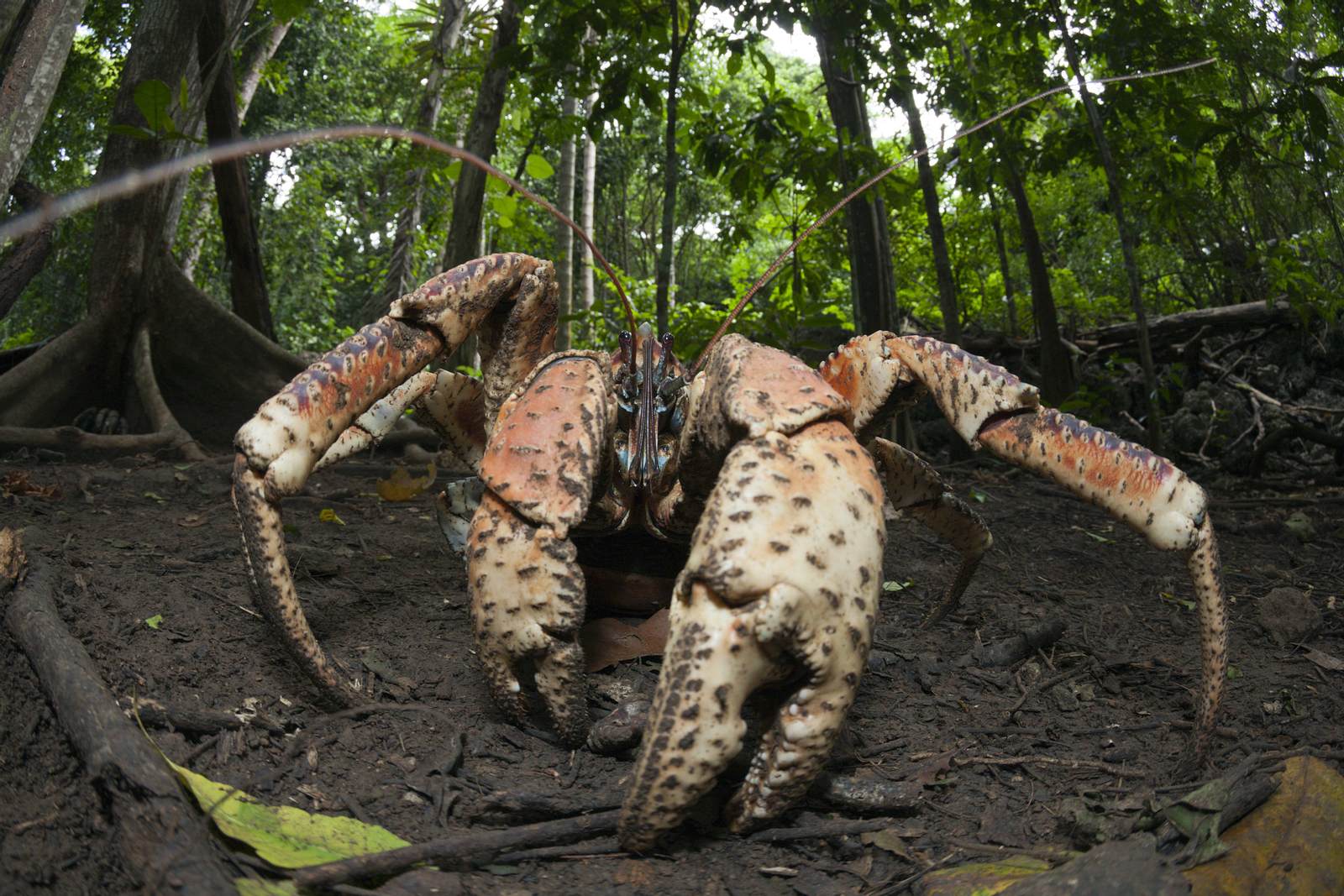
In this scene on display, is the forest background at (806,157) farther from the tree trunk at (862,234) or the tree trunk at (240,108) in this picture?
the tree trunk at (240,108)

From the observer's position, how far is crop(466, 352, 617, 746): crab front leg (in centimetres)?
188

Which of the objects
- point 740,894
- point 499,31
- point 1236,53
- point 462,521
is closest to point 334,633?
point 462,521

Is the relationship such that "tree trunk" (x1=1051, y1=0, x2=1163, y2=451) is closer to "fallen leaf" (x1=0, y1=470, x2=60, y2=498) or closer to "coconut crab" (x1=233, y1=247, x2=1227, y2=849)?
"coconut crab" (x1=233, y1=247, x2=1227, y2=849)

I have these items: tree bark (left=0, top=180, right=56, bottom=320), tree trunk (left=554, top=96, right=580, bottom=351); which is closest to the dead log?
tree bark (left=0, top=180, right=56, bottom=320)

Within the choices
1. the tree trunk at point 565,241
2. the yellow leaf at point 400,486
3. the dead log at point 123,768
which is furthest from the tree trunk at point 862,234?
the dead log at point 123,768

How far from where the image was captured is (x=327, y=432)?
6.75ft

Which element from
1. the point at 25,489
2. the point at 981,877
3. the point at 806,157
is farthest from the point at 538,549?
the point at 806,157

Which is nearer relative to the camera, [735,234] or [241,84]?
[735,234]

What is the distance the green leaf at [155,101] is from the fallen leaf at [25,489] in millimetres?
1552

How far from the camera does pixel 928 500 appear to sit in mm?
2926

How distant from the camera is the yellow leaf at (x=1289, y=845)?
1.49 meters

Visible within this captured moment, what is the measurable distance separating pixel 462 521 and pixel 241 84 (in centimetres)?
1072

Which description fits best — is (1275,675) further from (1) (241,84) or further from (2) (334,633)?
(1) (241,84)

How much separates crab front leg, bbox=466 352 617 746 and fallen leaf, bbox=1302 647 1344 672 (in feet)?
7.51
